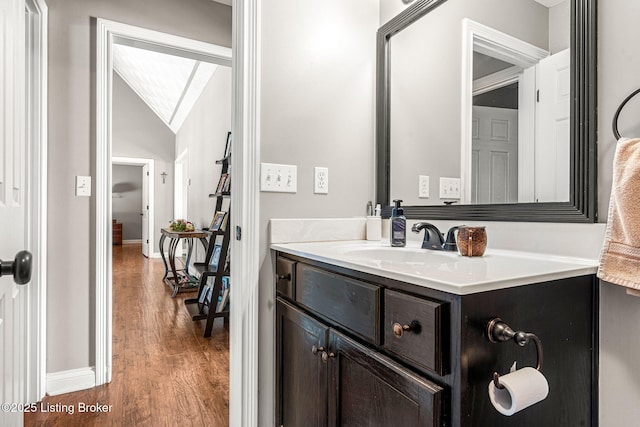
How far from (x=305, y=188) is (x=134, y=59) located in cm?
523

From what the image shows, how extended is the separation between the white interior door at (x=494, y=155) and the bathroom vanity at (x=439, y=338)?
219mm

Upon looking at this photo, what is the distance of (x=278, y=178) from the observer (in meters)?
1.42

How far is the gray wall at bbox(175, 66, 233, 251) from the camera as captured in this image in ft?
13.0

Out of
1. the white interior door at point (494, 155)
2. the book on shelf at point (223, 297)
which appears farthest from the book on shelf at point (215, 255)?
the white interior door at point (494, 155)

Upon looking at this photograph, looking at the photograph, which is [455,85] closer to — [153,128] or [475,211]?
[475,211]

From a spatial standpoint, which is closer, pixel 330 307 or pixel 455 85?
pixel 330 307

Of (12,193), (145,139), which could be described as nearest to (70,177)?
(12,193)

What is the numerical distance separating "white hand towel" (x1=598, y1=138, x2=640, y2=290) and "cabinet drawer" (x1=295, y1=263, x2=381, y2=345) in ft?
1.77

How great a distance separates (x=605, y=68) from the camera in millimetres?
896

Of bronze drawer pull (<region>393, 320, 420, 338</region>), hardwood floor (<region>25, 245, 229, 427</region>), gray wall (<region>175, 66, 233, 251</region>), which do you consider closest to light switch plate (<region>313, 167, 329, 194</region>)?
bronze drawer pull (<region>393, 320, 420, 338</region>)

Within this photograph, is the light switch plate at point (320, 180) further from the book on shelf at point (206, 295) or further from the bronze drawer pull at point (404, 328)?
the book on shelf at point (206, 295)

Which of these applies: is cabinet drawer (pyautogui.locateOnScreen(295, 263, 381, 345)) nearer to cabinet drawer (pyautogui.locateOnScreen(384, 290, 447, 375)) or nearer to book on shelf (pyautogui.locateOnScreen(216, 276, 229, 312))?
cabinet drawer (pyautogui.locateOnScreen(384, 290, 447, 375))

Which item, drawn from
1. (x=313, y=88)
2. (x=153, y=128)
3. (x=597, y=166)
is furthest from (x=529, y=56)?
(x=153, y=128)

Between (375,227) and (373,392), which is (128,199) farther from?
(373,392)
